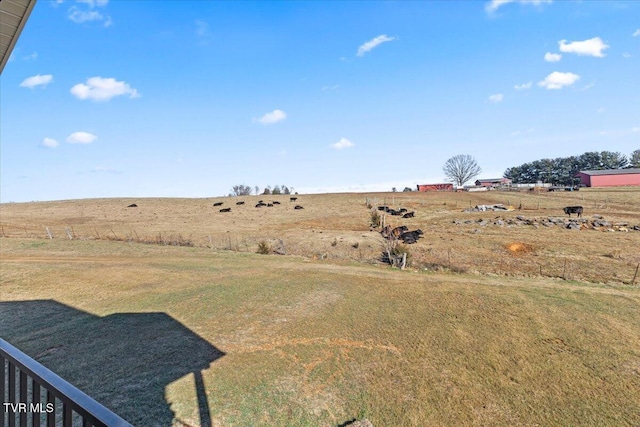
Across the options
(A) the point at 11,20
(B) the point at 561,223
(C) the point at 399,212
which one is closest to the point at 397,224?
(C) the point at 399,212

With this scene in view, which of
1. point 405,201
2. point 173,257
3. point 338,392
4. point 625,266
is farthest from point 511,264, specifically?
point 405,201

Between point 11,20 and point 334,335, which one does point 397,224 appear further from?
point 11,20

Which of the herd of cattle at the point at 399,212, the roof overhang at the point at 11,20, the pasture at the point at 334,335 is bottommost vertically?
the pasture at the point at 334,335

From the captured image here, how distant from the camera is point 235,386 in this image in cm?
632

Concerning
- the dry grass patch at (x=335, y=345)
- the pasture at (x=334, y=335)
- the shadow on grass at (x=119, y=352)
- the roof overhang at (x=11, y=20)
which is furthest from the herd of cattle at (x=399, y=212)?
the roof overhang at (x=11, y=20)

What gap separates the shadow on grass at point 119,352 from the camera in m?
5.81

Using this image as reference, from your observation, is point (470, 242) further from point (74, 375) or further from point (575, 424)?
point (74, 375)

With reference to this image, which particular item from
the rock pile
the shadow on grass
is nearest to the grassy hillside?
the rock pile

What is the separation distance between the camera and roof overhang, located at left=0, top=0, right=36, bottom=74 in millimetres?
3471

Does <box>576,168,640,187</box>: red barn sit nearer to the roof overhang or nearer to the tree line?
the tree line

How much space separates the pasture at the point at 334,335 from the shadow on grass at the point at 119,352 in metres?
0.04

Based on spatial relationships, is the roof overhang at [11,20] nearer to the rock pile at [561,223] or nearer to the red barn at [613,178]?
the rock pile at [561,223]

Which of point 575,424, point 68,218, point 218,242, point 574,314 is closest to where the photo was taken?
point 575,424

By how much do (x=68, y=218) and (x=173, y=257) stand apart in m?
37.6
